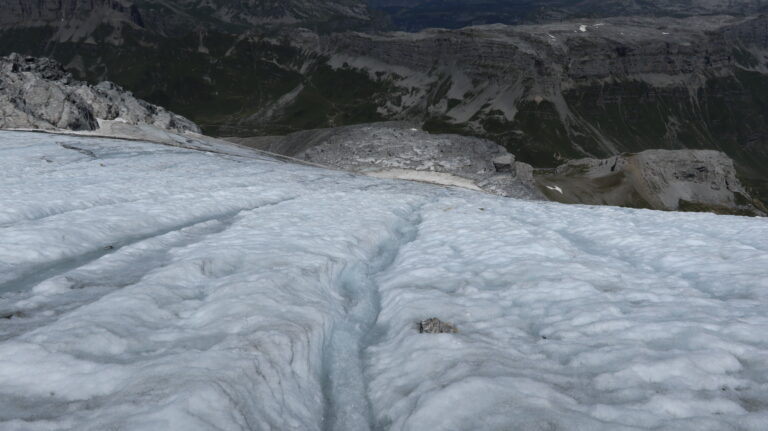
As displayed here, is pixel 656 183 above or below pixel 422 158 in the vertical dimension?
below

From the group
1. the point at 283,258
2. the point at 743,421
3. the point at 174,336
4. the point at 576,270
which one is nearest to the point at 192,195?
the point at 283,258

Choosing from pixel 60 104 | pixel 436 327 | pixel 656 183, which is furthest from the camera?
pixel 656 183

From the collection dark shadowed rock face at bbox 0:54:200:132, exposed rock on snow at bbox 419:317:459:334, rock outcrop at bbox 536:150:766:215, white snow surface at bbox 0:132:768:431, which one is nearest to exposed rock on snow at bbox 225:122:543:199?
dark shadowed rock face at bbox 0:54:200:132

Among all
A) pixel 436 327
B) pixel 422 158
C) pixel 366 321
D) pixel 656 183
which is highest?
pixel 436 327

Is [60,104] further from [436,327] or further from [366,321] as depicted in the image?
[436,327]

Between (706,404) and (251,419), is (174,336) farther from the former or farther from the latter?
(706,404)

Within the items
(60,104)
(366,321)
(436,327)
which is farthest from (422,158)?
(436,327)
